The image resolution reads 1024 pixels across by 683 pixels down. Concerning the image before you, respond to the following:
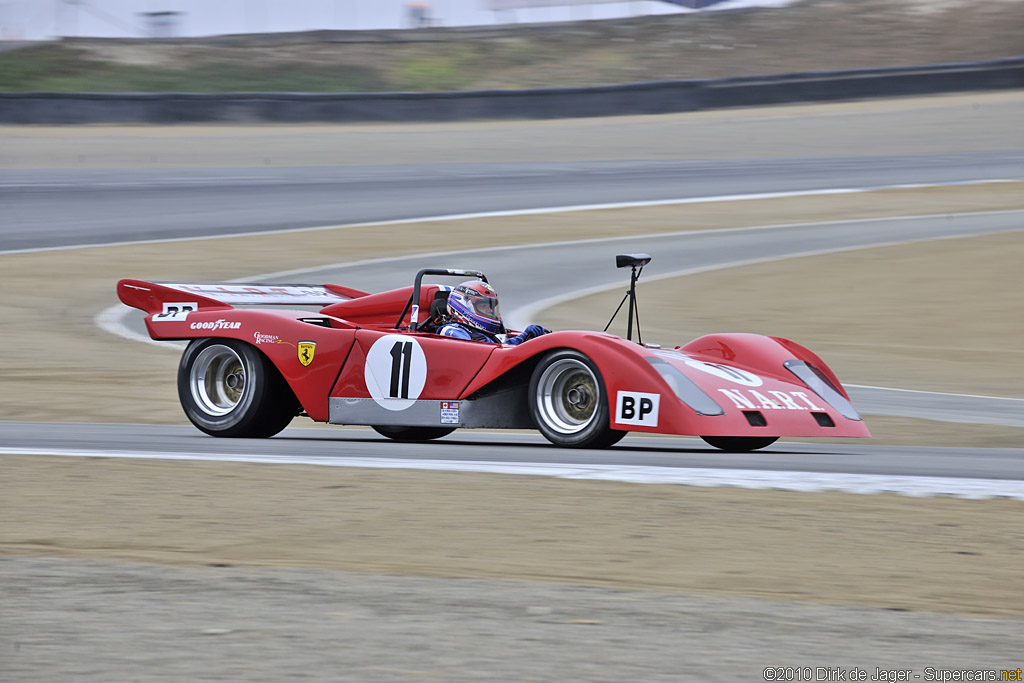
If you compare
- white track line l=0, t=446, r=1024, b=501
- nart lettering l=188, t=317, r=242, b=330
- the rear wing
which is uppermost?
the rear wing

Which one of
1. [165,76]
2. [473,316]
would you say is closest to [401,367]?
[473,316]

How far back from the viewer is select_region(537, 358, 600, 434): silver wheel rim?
870 cm

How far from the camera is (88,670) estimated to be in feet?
12.9

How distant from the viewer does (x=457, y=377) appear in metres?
9.12

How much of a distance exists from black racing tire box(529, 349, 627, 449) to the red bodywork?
11 centimetres

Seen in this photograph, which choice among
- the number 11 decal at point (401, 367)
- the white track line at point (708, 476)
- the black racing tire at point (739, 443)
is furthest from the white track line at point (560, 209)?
the black racing tire at point (739, 443)

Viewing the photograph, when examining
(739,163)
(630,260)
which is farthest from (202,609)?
(739,163)

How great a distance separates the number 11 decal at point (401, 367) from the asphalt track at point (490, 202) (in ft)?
25.5

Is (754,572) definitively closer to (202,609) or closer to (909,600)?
(909,600)

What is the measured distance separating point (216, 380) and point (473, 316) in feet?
6.48

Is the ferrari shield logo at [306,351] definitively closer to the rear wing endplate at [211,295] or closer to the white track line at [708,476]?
the rear wing endplate at [211,295]

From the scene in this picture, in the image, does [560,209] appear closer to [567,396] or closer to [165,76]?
[567,396]

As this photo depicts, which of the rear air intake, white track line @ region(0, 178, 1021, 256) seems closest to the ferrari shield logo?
the rear air intake

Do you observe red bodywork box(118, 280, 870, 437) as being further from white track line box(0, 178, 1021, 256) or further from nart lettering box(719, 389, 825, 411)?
white track line box(0, 178, 1021, 256)
